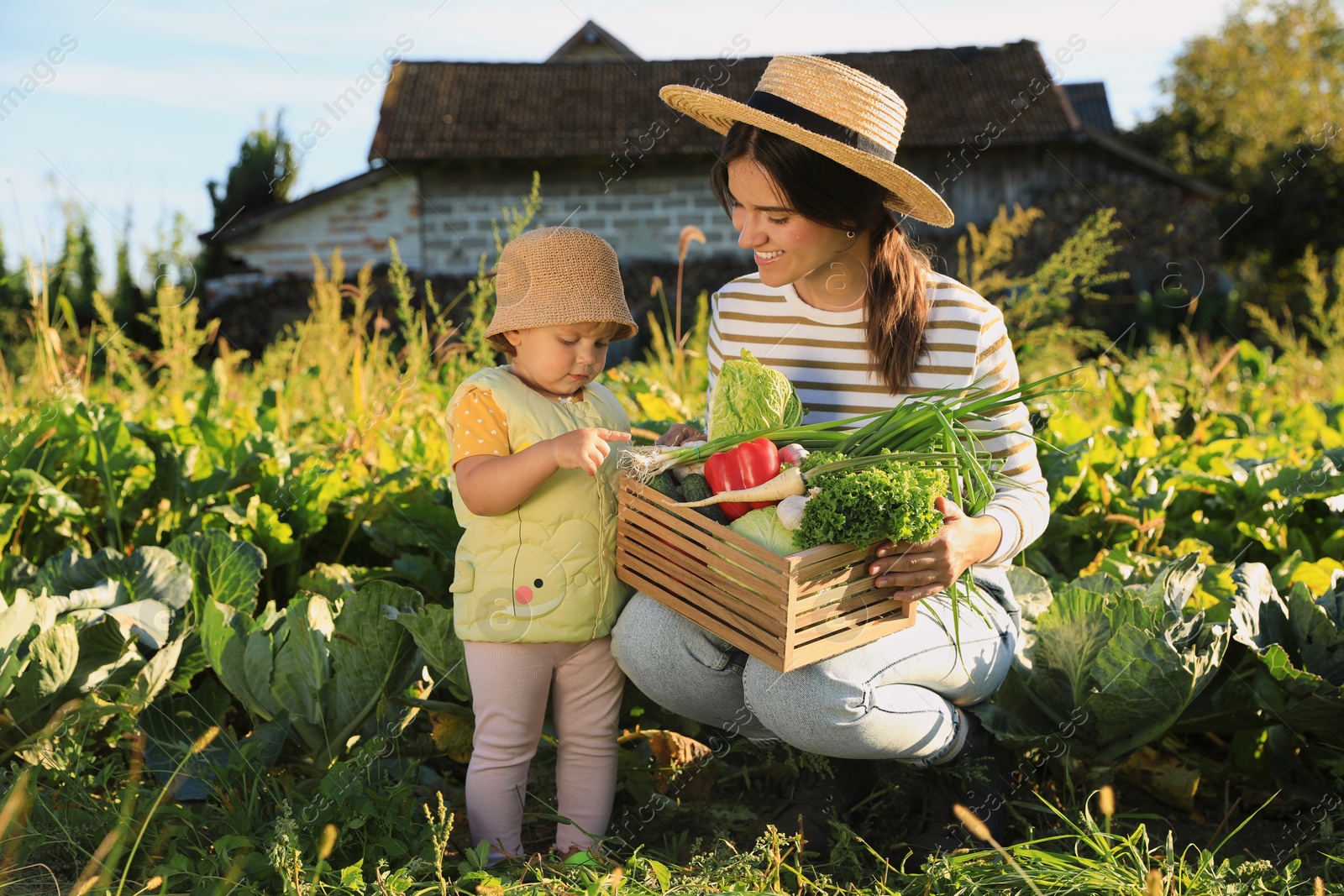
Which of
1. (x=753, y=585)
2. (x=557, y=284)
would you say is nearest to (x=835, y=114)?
(x=557, y=284)

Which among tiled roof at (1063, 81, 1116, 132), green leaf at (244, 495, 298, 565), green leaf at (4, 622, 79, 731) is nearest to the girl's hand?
green leaf at (4, 622, 79, 731)

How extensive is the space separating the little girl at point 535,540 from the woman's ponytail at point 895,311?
0.60 meters

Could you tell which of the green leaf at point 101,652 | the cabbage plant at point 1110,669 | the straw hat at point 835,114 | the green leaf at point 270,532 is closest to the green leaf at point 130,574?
the green leaf at point 101,652

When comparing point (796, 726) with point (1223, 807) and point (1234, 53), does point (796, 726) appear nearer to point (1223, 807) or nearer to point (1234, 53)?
point (1223, 807)

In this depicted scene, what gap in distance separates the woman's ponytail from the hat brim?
4.1 inches

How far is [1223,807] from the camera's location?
8.56 ft

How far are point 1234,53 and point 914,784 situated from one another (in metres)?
34.6

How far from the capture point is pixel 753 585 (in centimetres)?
194

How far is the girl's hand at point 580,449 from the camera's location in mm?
1999

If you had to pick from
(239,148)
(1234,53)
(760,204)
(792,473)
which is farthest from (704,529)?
(1234,53)

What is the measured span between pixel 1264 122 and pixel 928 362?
32.0 m

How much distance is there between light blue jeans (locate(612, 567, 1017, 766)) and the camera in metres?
2.09

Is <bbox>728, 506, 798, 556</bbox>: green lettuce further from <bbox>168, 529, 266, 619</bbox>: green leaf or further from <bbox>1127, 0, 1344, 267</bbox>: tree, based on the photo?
<bbox>1127, 0, 1344, 267</bbox>: tree

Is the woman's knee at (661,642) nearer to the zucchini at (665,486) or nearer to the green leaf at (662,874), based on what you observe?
the zucchini at (665,486)
